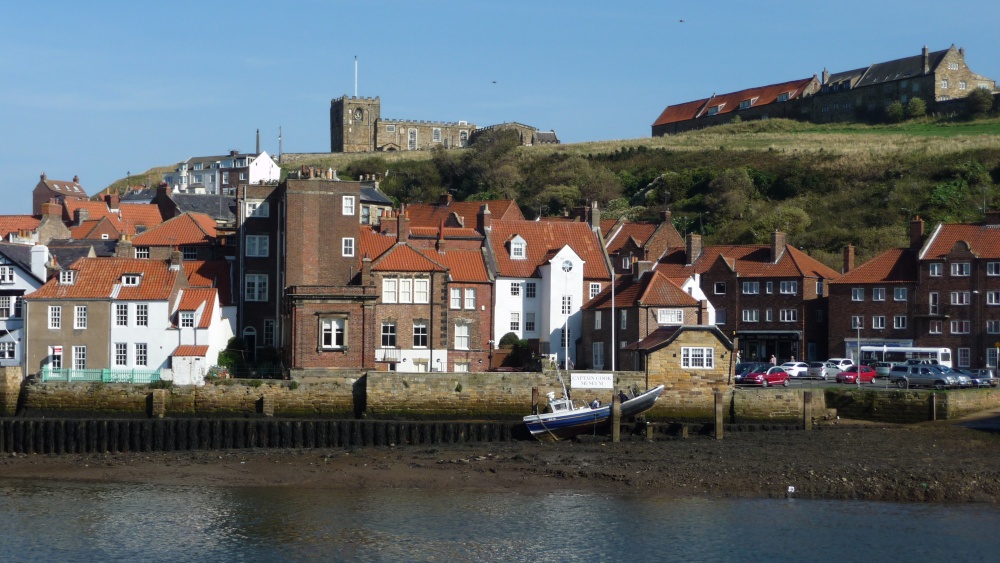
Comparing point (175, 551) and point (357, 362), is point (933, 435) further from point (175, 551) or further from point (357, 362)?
point (175, 551)

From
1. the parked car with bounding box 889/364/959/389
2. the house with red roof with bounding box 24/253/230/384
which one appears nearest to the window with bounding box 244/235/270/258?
the house with red roof with bounding box 24/253/230/384

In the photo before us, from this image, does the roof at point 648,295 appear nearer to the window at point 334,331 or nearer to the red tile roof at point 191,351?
the window at point 334,331

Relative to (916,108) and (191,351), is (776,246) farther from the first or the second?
(916,108)

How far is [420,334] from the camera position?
55.2 m

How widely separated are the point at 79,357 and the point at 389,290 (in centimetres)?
1423

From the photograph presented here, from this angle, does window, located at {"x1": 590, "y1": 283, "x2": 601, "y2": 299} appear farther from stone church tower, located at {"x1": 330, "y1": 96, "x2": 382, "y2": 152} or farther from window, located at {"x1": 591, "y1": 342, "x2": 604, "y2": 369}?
stone church tower, located at {"x1": 330, "y1": 96, "x2": 382, "y2": 152}

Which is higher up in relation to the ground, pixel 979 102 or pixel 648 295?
pixel 979 102

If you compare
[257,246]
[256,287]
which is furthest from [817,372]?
[257,246]

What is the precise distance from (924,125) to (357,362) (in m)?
85.2

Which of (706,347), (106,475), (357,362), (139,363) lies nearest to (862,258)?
(706,347)

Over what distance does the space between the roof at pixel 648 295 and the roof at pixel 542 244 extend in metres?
2.53

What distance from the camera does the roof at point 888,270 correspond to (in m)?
67.6

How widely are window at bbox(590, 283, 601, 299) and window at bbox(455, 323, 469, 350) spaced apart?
7.61m

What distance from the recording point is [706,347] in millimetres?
48000
